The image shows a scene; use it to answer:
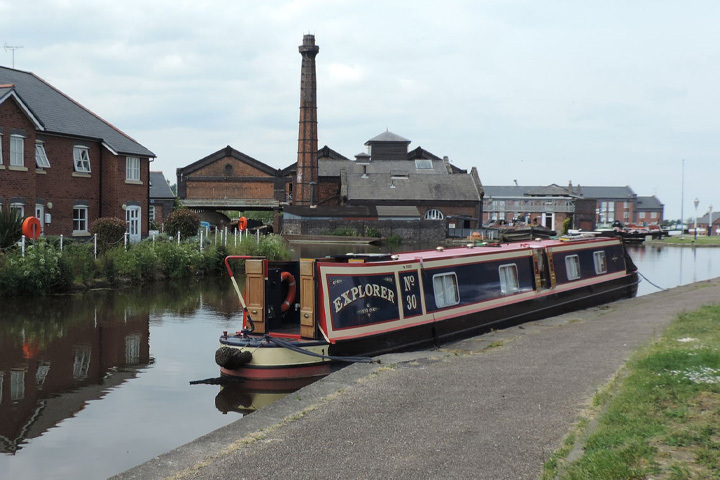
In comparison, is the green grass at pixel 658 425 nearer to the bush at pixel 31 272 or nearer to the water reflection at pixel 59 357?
the water reflection at pixel 59 357

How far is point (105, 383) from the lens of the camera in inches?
427

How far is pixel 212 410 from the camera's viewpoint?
9500mm

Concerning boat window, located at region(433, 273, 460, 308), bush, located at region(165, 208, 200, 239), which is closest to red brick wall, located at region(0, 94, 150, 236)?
bush, located at region(165, 208, 200, 239)

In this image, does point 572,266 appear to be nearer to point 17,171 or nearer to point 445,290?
point 445,290

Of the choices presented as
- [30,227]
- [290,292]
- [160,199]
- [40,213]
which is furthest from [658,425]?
[160,199]

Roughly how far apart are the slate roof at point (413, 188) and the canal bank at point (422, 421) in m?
54.8

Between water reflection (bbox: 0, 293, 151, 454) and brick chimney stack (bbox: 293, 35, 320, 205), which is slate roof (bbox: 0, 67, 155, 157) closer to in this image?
water reflection (bbox: 0, 293, 151, 454)

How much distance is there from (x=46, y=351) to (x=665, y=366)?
10.3 meters

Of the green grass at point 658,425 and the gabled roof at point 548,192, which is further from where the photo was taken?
the gabled roof at point 548,192

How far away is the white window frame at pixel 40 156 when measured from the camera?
87.3 ft

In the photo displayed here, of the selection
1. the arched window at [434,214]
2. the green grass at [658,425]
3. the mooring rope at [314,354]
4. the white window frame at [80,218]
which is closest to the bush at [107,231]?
the white window frame at [80,218]

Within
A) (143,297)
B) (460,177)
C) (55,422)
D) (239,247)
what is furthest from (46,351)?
(460,177)

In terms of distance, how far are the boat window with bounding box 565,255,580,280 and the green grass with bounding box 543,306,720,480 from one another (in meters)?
8.82

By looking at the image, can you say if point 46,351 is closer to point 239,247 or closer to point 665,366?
point 665,366
